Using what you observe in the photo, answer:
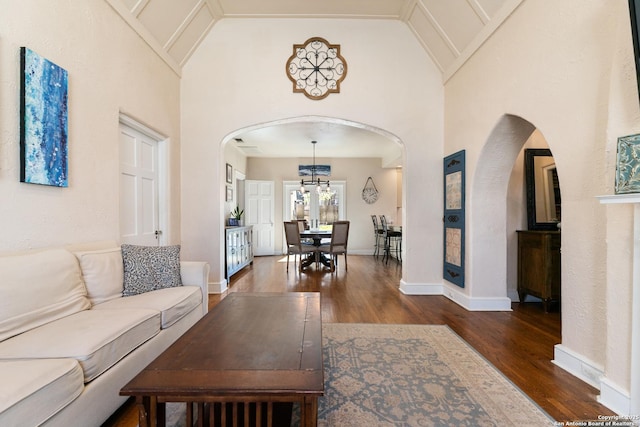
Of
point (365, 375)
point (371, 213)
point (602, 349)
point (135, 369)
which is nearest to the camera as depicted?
point (135, 369)

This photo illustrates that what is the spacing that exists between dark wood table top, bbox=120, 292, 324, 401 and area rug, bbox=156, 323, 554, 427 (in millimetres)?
449

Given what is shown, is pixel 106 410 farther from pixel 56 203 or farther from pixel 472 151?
pixel 472 151

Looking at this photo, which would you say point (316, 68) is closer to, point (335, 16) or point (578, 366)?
point (335, 16)

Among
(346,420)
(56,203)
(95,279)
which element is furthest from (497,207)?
(56,203)

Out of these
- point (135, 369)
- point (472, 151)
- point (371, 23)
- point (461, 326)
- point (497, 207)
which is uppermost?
point (371, 23)

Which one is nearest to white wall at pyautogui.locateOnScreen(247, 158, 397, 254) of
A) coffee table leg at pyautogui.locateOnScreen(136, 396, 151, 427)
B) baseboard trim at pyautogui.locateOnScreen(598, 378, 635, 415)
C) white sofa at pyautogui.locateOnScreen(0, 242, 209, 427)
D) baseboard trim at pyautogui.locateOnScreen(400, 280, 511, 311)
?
baseboard trim at pyautogui.locateOnScreen(400, 280, 511, 311)

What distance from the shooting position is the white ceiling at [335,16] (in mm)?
2881

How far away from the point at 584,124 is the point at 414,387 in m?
2.02

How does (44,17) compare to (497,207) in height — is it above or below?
above

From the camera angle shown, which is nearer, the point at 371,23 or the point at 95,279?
the point at 95,279

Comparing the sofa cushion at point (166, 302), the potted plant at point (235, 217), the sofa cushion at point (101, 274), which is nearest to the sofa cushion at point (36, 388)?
the sofa cushion at point (166, 302)

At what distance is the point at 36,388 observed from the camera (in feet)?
3.49

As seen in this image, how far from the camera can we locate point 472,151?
326 cm

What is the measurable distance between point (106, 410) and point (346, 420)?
3.95ft
